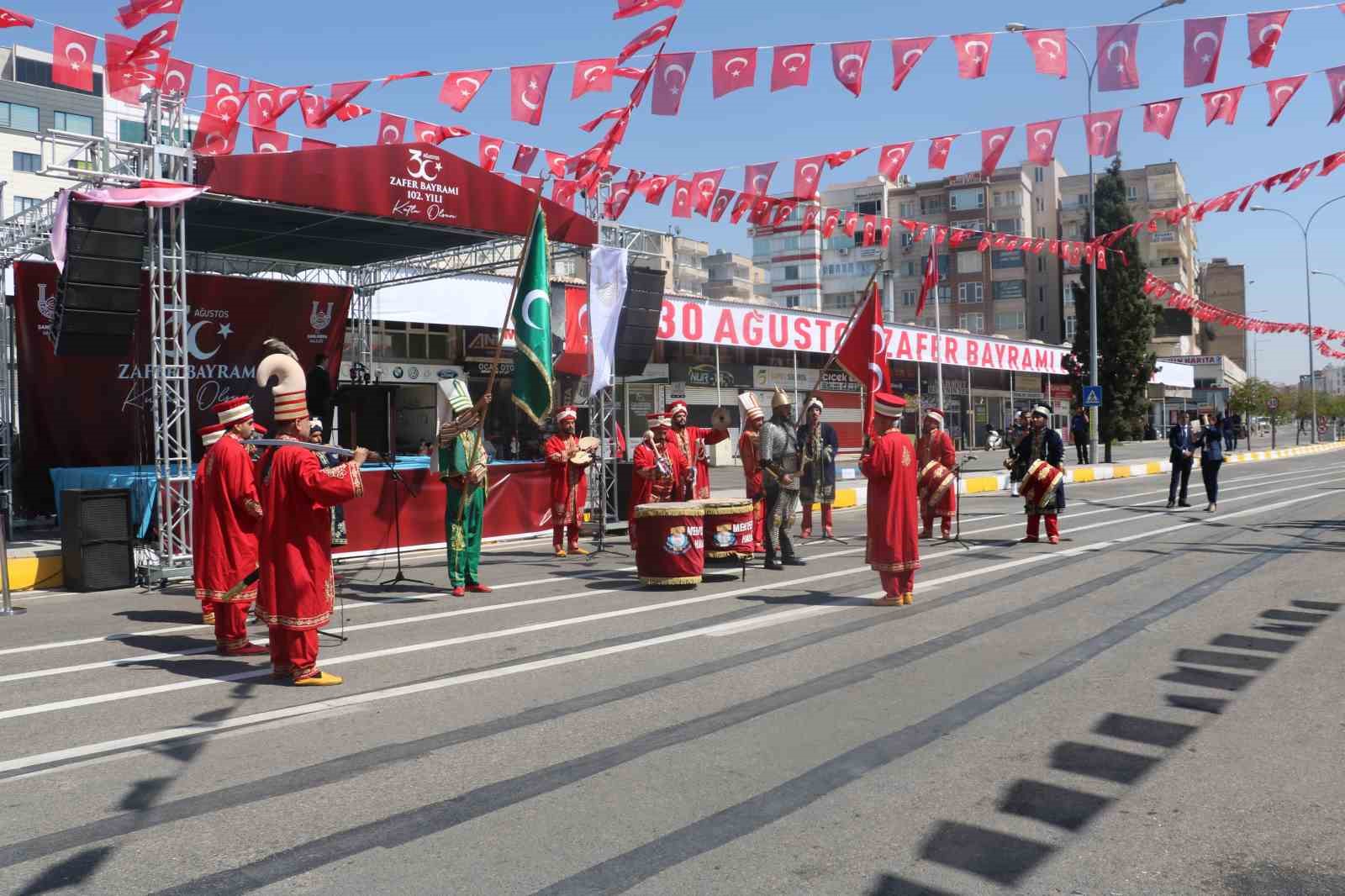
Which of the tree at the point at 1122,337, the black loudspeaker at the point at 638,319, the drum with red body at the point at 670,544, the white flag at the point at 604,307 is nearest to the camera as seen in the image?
the drum with red body at the point at 670,544

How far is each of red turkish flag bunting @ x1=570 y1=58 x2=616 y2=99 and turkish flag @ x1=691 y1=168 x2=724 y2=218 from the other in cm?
508

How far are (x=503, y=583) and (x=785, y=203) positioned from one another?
10.3m

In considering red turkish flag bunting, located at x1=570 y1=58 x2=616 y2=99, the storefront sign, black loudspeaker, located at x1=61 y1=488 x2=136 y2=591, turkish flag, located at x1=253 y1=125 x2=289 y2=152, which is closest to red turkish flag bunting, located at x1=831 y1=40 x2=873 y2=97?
red turkish flag bunting, located at x1=570 y1=58 x2=616 y2=99

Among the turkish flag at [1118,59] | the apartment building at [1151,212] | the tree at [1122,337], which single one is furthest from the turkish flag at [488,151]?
the apartment building at [1151,212]

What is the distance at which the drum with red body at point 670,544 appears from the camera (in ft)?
38.0

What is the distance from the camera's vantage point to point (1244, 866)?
13.5ft

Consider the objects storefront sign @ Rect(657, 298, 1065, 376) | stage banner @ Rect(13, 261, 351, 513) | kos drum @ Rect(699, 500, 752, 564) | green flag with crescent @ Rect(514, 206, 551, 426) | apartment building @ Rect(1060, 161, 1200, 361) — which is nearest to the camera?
green flag with crescent @ Rect(514, 206, 551, 426)

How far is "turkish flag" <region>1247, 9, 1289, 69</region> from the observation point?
41.3 feet

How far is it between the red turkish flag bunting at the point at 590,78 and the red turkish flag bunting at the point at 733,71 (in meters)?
1.29

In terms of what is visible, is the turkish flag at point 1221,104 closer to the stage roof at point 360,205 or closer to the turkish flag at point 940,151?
the turkish flag at point 940,151

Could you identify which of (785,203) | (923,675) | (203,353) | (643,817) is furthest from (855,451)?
(643,817)

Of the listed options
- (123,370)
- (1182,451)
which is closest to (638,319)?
(123,370)

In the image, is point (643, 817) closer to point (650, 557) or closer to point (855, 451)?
point (650, 557)

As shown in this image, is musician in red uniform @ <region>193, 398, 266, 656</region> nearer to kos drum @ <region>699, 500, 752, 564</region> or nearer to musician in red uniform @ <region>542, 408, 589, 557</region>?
kos drum @ <region>699, 500, 752, 564</region>
